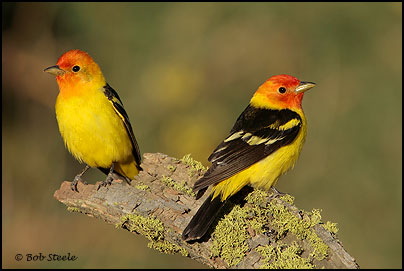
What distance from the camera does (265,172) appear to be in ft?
17.1

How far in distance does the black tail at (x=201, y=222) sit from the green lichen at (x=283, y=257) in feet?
1.48

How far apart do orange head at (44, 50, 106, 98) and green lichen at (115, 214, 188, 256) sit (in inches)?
64.2

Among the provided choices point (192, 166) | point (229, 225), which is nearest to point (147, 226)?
point (229, 225)

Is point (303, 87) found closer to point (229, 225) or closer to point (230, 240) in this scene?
point (229, 225)

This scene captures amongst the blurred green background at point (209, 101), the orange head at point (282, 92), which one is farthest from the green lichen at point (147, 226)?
the blurred green background at point (209, 101)

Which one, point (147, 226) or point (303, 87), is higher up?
point (303, 87)

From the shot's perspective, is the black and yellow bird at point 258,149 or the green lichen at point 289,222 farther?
the black and yellow bird at point 258,149

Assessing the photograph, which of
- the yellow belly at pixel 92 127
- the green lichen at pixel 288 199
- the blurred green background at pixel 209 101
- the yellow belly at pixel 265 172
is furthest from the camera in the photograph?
the blurred green background at pixel 209 101

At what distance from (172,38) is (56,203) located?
12.8ft

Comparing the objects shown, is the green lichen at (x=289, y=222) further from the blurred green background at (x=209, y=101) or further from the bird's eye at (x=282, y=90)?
the blurred green background at (x=209, y=101)

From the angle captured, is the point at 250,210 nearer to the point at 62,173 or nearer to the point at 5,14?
the point at 62,173

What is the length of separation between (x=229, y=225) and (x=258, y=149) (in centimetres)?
90

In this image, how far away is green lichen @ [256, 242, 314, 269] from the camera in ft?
13.9

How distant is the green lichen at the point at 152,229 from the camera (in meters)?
4.59
